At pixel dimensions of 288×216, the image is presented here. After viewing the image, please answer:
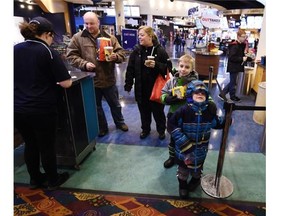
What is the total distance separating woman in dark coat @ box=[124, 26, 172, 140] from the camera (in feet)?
8.51

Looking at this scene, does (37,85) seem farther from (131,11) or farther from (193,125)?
(131,11)

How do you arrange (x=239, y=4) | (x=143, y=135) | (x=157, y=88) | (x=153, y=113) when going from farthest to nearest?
(x=239, y=4)
(x=143, y=135)
(x=153, y=113)
(x=157, y=88)

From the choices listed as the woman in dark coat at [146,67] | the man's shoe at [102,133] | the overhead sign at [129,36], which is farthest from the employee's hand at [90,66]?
the overhead sign at [129,36]

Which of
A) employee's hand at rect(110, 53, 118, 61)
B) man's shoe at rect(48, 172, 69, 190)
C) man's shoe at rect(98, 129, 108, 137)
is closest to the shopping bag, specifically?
employee's hand at rect(110, 53, 118, 61)

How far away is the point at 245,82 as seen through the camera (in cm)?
532

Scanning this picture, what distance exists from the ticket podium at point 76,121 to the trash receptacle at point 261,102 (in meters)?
2.60

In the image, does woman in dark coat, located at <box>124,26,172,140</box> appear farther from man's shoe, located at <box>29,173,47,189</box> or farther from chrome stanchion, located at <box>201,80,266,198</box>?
man's shoe, located at <box>29,173,47,189</box>

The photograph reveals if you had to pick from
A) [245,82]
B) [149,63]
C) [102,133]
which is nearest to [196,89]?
[149,63]

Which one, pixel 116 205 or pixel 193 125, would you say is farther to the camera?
pixel 116 205

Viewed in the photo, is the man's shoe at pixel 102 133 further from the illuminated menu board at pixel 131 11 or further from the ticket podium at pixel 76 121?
the illuminated menu board at pixel 131 11

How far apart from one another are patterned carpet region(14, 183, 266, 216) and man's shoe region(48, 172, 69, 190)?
6cm

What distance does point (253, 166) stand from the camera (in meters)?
2.54

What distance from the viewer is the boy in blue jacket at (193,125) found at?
5.86 feet

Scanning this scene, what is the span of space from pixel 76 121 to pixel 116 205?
3.17ft
